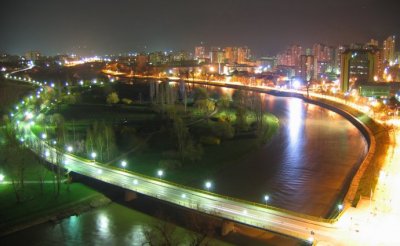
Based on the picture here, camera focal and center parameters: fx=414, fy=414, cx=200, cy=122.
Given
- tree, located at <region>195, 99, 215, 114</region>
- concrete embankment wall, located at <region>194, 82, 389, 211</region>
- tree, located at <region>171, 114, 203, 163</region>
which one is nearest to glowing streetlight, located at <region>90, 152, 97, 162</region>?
tree, located at <region>171, 114, 203, 163</region>

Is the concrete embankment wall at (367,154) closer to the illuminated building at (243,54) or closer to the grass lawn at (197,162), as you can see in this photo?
the grass lawn at (197,162)

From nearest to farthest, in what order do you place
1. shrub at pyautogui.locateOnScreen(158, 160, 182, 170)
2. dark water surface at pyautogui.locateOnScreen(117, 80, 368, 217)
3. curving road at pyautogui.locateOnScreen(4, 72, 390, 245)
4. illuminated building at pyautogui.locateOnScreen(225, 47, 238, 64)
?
curving road at pyautogui.locateOnScreen(4, 72, 390, 245) < dark water surface at pyautogui.locateOnScreen(117, 80, 368, 217) < shrub at pyautogui.locateOnScreen(158, 160, 182, 170) < illuminated building at pyautogui.locateOnScreen(225, 47, 238, 64)

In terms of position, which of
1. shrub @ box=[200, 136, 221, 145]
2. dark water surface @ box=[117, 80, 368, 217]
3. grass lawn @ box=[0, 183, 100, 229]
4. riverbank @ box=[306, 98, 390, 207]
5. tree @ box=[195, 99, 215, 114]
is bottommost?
dark water surface @ box=[117, 80, 368, 217]

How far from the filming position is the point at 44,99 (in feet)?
50.6

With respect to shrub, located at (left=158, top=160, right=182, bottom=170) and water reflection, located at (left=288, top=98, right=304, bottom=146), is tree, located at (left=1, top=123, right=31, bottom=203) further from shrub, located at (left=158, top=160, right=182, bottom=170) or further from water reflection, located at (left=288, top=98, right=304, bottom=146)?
water reflection, located at (left=288, top=98, right=304, bottom=146)

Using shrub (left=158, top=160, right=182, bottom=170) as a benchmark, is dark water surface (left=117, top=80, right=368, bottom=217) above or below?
below

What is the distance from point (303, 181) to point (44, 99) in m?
11.3

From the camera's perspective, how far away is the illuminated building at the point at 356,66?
64.2ft

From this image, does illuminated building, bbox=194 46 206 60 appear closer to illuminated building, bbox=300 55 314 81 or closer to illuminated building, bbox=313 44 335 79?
illuminated building, bbox=313 44 335 79

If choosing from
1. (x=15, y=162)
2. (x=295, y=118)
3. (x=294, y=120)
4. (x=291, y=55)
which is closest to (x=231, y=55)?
(x=291, y=55)

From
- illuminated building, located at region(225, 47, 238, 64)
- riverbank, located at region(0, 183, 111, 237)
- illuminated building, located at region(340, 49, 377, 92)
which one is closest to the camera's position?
riverbank, located at region(0, 183, 111, 237)

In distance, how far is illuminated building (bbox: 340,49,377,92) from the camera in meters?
19.6

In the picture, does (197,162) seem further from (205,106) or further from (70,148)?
(205,106)

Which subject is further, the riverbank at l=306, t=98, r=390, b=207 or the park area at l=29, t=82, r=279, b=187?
the park area at l=29, t=82, r=279, b=187
